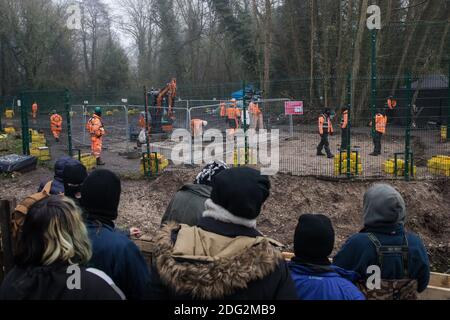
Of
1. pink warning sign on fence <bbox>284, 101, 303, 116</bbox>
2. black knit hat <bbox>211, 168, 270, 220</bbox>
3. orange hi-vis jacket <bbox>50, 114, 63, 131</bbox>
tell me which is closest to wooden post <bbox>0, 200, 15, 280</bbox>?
black knit hat <bbox>211, 168, 270, 220</bbox>

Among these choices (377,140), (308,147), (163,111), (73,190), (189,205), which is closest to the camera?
(189,205)

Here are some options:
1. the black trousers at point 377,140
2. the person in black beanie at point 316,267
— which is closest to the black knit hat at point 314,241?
the person in black beanie at point 316,267

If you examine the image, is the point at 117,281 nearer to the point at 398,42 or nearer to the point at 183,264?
the point at 183,264

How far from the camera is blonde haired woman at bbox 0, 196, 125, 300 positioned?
86.4 inches

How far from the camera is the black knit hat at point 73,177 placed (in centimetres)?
406

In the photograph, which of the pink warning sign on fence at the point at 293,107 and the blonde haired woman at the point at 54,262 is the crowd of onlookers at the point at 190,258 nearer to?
the blonde haired woman at the point at 54,262

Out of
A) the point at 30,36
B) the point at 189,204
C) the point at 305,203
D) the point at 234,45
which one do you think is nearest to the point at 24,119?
the point at 305,203

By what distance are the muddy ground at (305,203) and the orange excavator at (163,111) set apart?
559cm

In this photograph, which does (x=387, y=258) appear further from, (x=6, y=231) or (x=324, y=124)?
(x=324, y=124)

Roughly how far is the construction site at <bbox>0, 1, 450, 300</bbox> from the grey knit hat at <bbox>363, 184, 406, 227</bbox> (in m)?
0.93

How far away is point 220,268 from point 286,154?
43.8ft

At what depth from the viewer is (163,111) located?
1888 centimetres

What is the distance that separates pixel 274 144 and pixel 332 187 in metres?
5.52

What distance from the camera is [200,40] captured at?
163 feet
